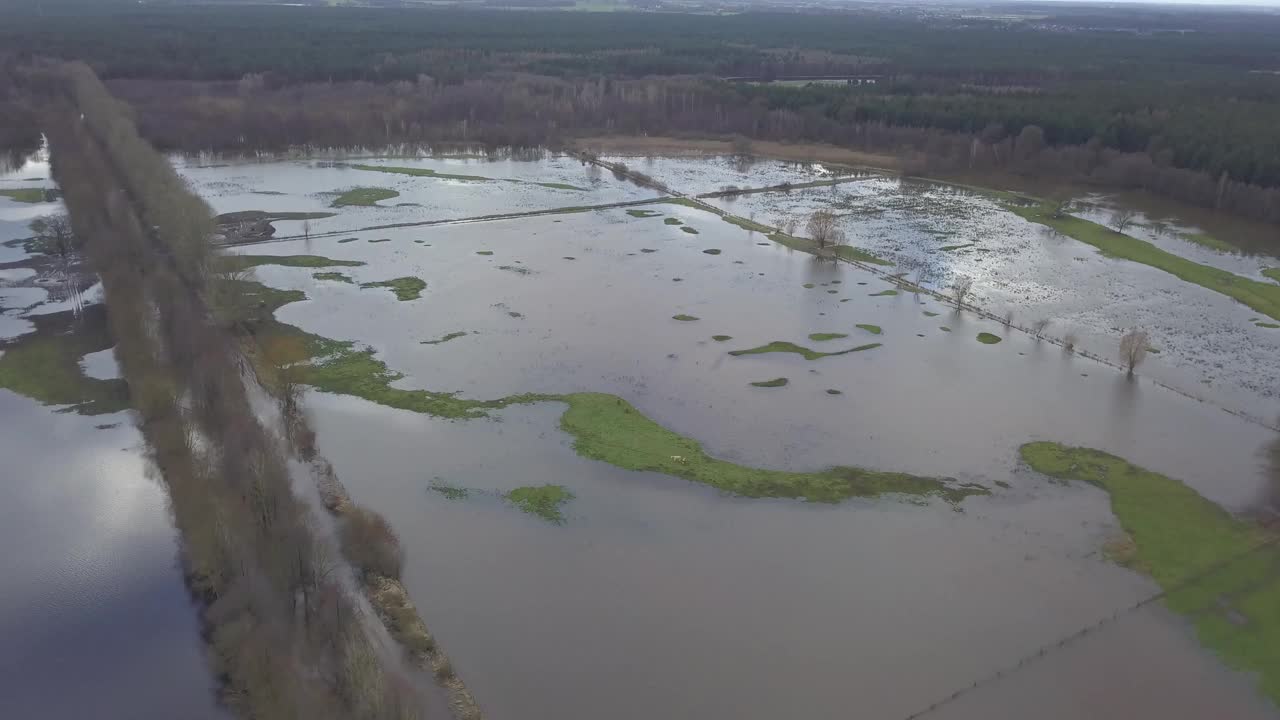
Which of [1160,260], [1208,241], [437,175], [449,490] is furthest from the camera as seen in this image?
[437,175]

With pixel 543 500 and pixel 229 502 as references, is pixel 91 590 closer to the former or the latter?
pixel 229 502

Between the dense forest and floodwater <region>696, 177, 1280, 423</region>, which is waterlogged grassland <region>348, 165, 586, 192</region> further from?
floodwater <region>696, 177, 1280, 423</region>

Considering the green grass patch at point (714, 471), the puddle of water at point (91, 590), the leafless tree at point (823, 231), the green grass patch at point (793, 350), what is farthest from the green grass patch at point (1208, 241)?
the puddle of water at point (91, 590)

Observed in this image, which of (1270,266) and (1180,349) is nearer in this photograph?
(1180,349)

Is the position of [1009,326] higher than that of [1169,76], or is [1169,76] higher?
[1169,76]

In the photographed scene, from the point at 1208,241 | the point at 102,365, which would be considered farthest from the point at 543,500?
the point at 1208,241

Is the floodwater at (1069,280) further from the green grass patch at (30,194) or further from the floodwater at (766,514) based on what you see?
the green grass patch at (30,194)

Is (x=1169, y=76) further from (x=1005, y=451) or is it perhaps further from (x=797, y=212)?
(x=1005, y=451)

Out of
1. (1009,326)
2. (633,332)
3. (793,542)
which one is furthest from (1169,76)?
(793,542)

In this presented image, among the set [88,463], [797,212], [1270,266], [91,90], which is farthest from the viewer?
[91,90]
